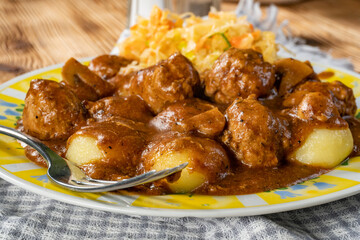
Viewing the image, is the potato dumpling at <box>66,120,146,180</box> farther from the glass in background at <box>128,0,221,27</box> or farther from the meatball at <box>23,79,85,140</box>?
Result: the glass in background at <box>128,0,221,27</box>

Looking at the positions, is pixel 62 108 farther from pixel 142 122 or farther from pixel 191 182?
pixel 191 182

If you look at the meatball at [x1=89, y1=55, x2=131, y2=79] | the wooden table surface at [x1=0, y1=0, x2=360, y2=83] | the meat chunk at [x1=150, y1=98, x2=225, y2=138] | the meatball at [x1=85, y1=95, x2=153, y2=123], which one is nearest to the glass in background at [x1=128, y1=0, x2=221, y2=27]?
the wooden table surface at [x1=0, y1=0, x2=360, y2=83]

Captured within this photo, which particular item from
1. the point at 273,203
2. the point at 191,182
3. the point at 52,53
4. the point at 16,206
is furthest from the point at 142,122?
the point at 52,53

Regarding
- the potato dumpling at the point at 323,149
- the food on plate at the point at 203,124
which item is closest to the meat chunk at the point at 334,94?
the food on plate at the point at 203,124

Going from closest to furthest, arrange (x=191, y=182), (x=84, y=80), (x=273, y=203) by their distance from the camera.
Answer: (x=273, y=203) < (x=191, y=182) < (x=84, y=80)

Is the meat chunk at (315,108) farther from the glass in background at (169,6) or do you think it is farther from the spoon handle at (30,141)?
the glass in background at (169,6)

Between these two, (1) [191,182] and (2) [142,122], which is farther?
(2) [142,122]
